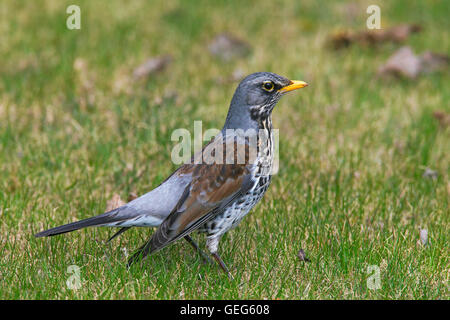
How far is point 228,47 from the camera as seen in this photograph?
8.80m

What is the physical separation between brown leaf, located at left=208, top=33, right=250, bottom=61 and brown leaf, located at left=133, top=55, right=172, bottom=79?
2.52 feet

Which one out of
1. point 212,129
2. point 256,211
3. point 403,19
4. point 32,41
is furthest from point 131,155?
point 403,19

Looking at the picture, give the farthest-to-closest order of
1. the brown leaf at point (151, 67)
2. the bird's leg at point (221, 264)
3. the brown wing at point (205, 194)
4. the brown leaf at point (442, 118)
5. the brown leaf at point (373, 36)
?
the brown leaf at point (373, 36) < the brown leaf at point (151, 67) < the brown leaf at point (442, 118) < the bird's leg at point (221, 264) < the brown wing at point (205, 194)

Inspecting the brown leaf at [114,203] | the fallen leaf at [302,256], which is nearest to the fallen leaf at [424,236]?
the fallen leaf at [302,256]

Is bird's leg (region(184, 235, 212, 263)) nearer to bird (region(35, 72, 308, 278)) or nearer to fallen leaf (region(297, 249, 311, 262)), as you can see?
bird (region(35, 72, 308, 278))

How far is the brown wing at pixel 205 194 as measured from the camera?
13.8 ft

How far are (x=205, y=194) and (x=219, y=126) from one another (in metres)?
2.61

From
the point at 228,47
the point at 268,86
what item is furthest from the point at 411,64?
the point at 268,86

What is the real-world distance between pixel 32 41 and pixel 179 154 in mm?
3521

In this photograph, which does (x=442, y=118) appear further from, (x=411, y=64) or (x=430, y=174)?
(x=411, y=64)

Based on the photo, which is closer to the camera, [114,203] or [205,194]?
[205,194]

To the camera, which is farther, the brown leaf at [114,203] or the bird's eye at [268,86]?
the brown leaf at [114,203]

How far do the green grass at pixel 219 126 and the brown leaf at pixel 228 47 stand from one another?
12 centimetres

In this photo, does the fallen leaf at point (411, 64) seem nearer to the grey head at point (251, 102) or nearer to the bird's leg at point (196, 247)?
the grey head at point (251, 102)
